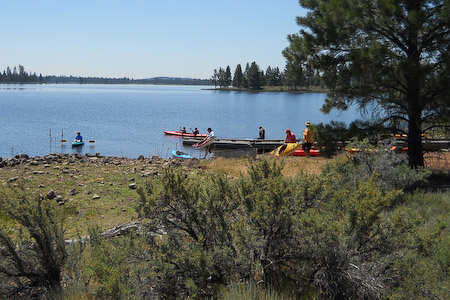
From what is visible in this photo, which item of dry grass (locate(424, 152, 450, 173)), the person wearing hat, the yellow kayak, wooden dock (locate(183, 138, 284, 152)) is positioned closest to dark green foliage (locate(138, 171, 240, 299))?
dry grass (locate(424, 152, 450, 173))

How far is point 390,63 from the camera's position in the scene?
11.6 metres

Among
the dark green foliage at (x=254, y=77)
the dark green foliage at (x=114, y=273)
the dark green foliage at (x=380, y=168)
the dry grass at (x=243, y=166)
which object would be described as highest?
the dark green foliage at (x=254, y=77)

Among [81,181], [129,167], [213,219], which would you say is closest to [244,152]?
[129,167]

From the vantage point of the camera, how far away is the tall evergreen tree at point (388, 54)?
36.3ft

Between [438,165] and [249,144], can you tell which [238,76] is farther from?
[438,165]

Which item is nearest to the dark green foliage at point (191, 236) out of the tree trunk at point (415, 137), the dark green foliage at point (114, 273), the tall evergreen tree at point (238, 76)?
the dark green foliage at point (114, 273)

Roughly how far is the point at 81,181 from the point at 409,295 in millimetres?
12077

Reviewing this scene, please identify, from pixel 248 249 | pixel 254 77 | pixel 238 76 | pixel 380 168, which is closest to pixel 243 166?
pixel 380 168

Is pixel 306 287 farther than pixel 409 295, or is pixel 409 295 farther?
pixel 306 287

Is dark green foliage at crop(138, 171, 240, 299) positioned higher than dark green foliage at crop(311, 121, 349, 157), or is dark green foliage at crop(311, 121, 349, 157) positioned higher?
dark green foliage at crop(311, 121, 349, 157)

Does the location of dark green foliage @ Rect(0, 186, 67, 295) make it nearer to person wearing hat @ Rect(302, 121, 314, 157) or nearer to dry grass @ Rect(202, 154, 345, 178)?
dry grass @ Rect(202, 154, 345, 178)

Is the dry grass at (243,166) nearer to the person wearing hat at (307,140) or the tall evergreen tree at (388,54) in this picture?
the person wearing hat at (307,140)

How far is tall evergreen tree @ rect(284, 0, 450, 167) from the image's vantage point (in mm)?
11070

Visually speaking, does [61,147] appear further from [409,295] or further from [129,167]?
[409,295]
